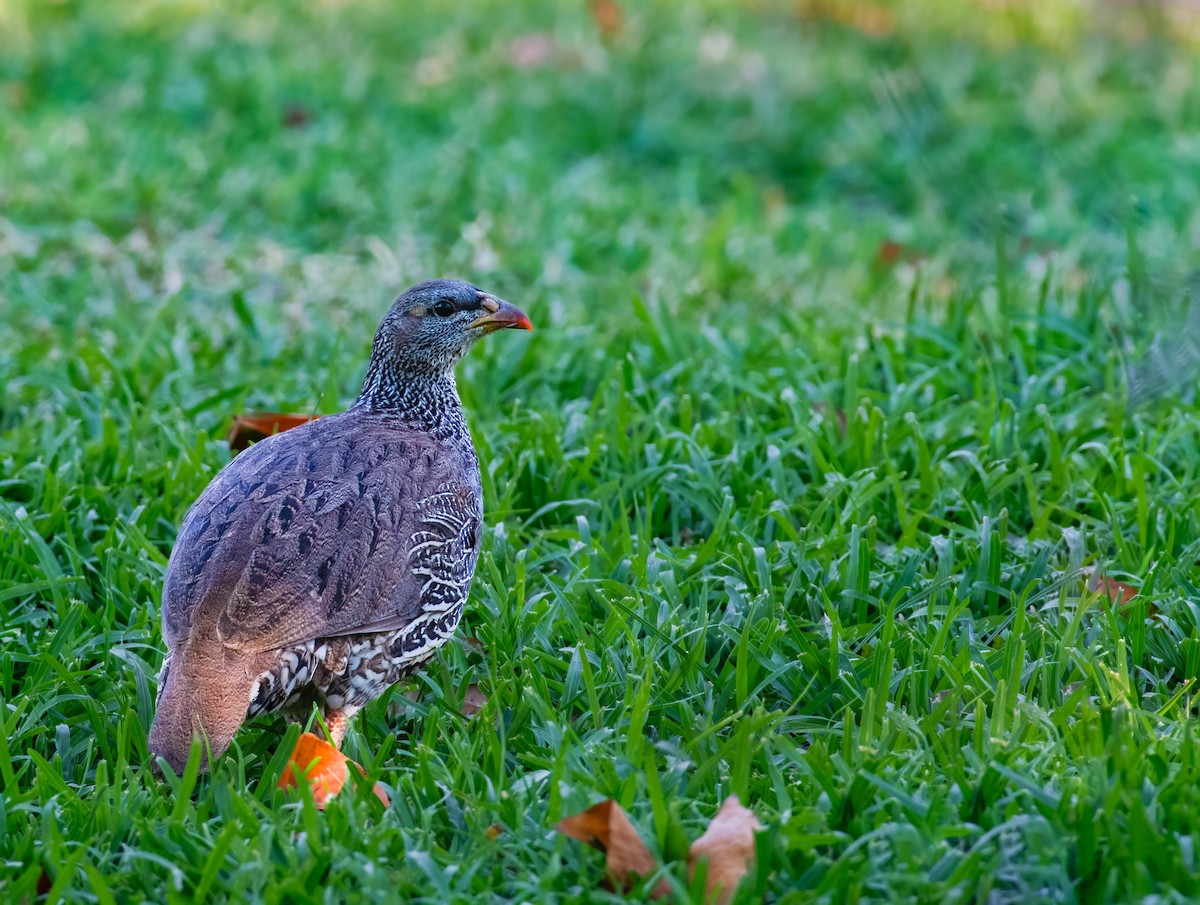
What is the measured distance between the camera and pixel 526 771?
3037 mm

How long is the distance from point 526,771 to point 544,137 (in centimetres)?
523

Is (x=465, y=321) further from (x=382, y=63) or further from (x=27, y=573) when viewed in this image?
(x=382, y=63)

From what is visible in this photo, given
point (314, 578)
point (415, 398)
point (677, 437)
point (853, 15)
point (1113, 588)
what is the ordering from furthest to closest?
point (677, 437) → point (415, 398) → point (1113, 588) → point (314, 578) → point (853, 15)

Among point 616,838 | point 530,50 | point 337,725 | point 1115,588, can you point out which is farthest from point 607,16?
point 616,838

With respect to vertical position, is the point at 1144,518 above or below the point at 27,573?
below

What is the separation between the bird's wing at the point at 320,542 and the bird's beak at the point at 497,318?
1.61 ft

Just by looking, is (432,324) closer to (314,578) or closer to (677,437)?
(677,437)

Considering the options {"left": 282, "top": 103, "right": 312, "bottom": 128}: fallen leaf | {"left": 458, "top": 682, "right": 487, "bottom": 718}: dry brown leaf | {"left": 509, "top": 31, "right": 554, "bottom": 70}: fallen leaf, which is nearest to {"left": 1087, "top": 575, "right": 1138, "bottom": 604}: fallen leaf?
{"left": 458, "top": 682, "right": 487, "bottom": 718}: dry brown leaf

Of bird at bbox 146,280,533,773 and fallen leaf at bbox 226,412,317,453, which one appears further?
fallen leaf at bbox 226,412,317,453

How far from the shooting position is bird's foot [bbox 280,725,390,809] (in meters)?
2.94

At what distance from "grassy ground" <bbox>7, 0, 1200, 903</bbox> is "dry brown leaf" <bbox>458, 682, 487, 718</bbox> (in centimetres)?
2

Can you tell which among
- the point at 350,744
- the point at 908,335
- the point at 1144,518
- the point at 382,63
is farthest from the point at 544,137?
the point at 350,744

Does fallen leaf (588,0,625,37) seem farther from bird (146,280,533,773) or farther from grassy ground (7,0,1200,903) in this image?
bird (146,280,533,773)

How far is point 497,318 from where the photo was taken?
3979mm
